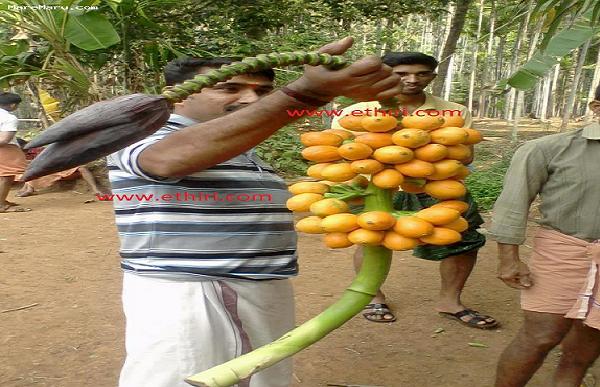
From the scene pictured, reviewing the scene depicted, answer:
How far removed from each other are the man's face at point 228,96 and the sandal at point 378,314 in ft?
8.36

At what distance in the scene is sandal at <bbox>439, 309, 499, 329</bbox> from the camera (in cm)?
383

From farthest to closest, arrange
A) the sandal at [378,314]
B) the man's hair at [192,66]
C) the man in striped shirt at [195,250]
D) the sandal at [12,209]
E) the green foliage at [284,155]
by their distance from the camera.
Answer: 1. the green foliage at [284,155]
2. the sandal at [12,209]
3. the sandal at [378,314]
4. the man's hair at [192,66]
5. the man in striped shirt at [195,250]

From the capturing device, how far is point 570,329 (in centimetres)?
261

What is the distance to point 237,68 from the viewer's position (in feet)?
3.28

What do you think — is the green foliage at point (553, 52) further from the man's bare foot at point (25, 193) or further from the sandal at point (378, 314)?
the man's bare foot at point (25, 193)

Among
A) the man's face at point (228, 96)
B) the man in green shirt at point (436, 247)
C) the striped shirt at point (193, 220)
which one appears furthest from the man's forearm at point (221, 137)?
the man in green shirt at point (436, 247)

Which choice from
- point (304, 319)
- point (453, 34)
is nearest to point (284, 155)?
point (453, 34)

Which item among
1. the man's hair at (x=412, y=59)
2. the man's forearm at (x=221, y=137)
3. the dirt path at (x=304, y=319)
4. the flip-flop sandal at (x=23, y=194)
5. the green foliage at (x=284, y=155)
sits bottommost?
the flip-flop sandal at (x=23, y=194)

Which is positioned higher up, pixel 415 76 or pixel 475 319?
pixel 415 76

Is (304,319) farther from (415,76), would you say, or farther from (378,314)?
(415,76)

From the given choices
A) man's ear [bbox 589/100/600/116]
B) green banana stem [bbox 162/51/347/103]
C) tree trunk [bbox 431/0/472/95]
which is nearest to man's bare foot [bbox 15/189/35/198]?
tree trunk [bbox 431/0/472/95]

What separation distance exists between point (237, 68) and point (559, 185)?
188cm

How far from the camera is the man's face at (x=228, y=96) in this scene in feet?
5.66

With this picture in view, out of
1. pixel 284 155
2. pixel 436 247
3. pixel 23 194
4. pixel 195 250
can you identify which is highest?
pixel 195 250
